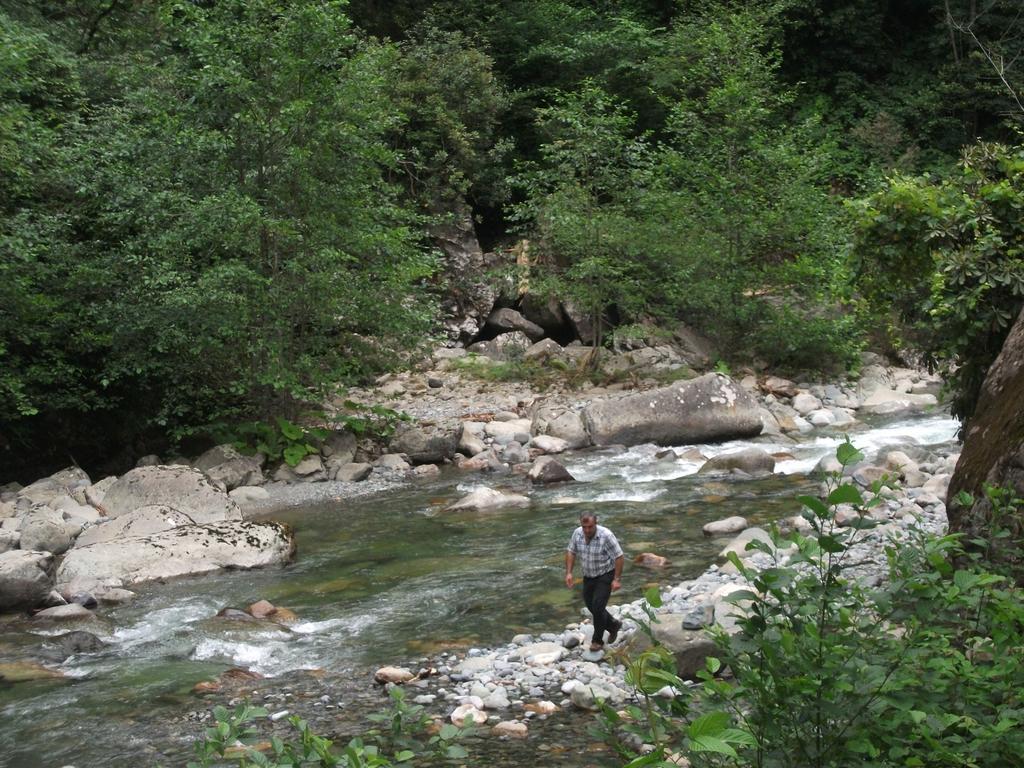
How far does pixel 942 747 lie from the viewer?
2785mm

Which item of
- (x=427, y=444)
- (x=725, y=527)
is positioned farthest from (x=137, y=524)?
(x=725, y=527)

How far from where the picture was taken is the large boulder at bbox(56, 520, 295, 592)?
33.5ft

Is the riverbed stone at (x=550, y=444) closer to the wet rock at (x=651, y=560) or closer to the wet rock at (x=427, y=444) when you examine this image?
the wet rock at (x=427, y=444)

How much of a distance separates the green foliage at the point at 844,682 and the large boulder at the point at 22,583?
824 cm

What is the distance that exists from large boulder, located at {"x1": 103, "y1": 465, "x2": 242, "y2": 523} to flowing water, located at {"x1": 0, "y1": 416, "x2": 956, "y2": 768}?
106cm

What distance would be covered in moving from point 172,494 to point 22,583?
3.34 metres

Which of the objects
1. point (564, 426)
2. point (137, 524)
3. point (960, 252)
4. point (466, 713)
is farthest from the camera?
point (564, 426)

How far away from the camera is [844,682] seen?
271cm

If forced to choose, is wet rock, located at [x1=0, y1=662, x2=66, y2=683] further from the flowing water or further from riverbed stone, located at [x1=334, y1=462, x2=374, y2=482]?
riverbed stone, located at [x1=334, y1=462, x2=374, y2=482]

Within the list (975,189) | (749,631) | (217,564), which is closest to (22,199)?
(217,564)

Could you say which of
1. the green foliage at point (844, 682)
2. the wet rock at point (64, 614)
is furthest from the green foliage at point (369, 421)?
the green foliage at point (844, 682)

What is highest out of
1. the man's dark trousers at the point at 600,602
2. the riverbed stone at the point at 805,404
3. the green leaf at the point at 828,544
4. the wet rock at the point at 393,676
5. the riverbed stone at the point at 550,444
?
the green leaf at the point at 828,544

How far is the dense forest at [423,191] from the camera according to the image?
42.9 ft

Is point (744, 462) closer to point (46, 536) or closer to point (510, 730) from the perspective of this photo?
point (510, 730)
